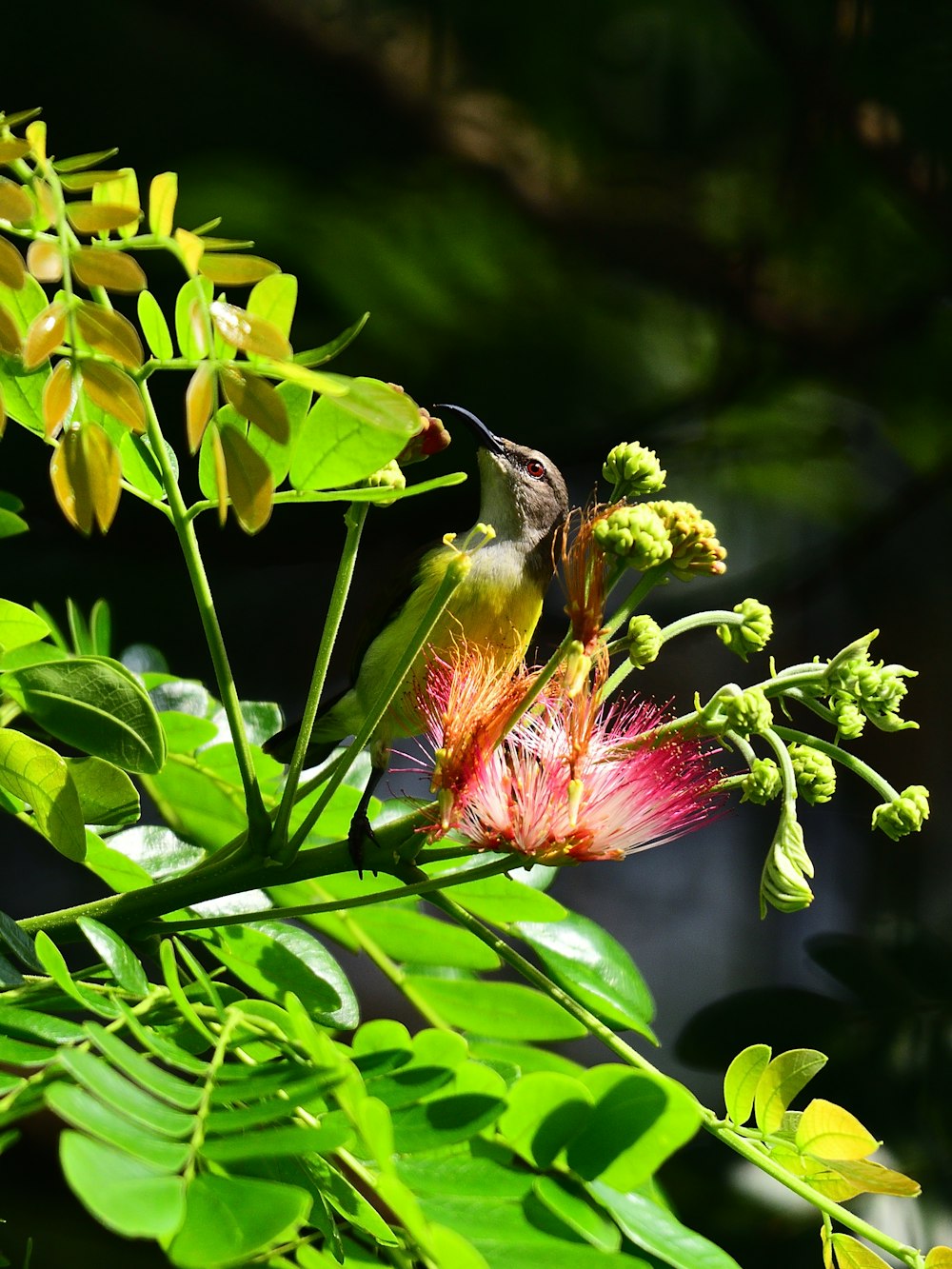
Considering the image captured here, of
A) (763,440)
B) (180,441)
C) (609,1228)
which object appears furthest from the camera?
(763,440)

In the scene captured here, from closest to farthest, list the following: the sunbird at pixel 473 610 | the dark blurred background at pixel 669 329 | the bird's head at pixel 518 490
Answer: the sunbird at pixel 473 610
the bird's head at pixel 518 490
the dark blurred background at pixel 669 329

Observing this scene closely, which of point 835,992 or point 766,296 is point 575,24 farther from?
point 835,992

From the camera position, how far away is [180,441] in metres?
1.31

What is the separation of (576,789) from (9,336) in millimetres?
215

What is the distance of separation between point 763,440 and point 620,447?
4.09 ft

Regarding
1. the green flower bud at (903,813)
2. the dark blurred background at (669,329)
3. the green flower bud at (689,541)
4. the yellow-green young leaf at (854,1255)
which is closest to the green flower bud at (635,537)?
the green flower bud at (689,541)

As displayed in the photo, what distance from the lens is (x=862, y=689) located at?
1.23ft

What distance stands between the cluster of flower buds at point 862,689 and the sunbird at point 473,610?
15cm

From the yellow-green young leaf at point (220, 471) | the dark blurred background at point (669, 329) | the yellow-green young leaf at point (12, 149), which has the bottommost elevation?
the dark blurred background at point (669, 329)

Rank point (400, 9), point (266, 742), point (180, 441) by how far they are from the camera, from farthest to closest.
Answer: point (400, 9) → point (180, 441) → point (266, 742)

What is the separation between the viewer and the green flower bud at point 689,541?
0.36 m

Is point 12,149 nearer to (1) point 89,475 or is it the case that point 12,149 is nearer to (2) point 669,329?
(1) point 89,475

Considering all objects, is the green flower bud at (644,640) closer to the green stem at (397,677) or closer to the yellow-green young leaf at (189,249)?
the green stem at (397,677)

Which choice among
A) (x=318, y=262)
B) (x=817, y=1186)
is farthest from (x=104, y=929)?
(x=318, y=262)
